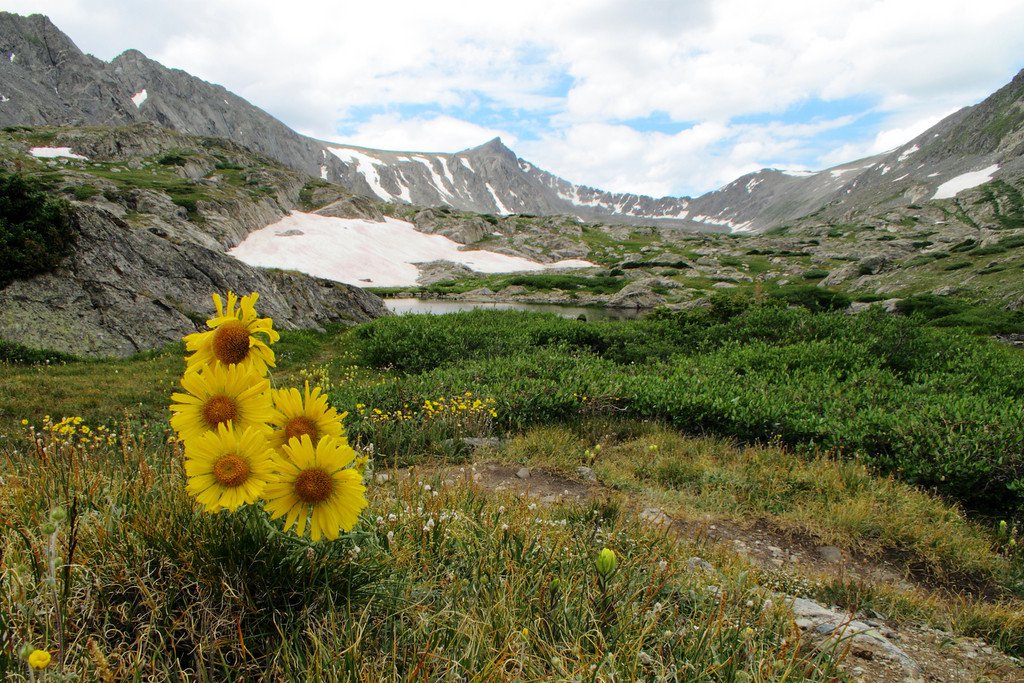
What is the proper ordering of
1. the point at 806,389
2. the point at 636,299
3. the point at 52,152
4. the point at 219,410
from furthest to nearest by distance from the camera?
the point at 52,152 < the point at 636,299 < the point at 806,389 < the point at 219,410

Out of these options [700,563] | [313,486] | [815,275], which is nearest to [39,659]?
[313,486]

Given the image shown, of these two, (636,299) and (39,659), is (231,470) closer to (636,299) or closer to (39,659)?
(39,659)

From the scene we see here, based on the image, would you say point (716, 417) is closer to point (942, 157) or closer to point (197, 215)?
point (197, 215)

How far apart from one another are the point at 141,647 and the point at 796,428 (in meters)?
8.16

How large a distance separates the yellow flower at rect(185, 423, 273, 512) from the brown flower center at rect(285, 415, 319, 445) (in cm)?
17

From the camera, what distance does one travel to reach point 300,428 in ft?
6.15

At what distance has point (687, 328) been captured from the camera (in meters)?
17.1

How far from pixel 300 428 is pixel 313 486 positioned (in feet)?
0.89

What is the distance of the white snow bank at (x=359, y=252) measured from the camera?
202 feet

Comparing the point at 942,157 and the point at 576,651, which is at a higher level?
the point at 942,157

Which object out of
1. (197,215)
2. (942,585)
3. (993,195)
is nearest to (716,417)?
(942,585)

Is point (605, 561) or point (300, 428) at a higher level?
point (300, 428)

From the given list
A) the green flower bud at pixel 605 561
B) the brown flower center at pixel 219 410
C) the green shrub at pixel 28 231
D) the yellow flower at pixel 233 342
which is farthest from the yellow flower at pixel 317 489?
the green shrub at pixel 28 231

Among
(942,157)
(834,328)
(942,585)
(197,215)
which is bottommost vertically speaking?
(942,585)
